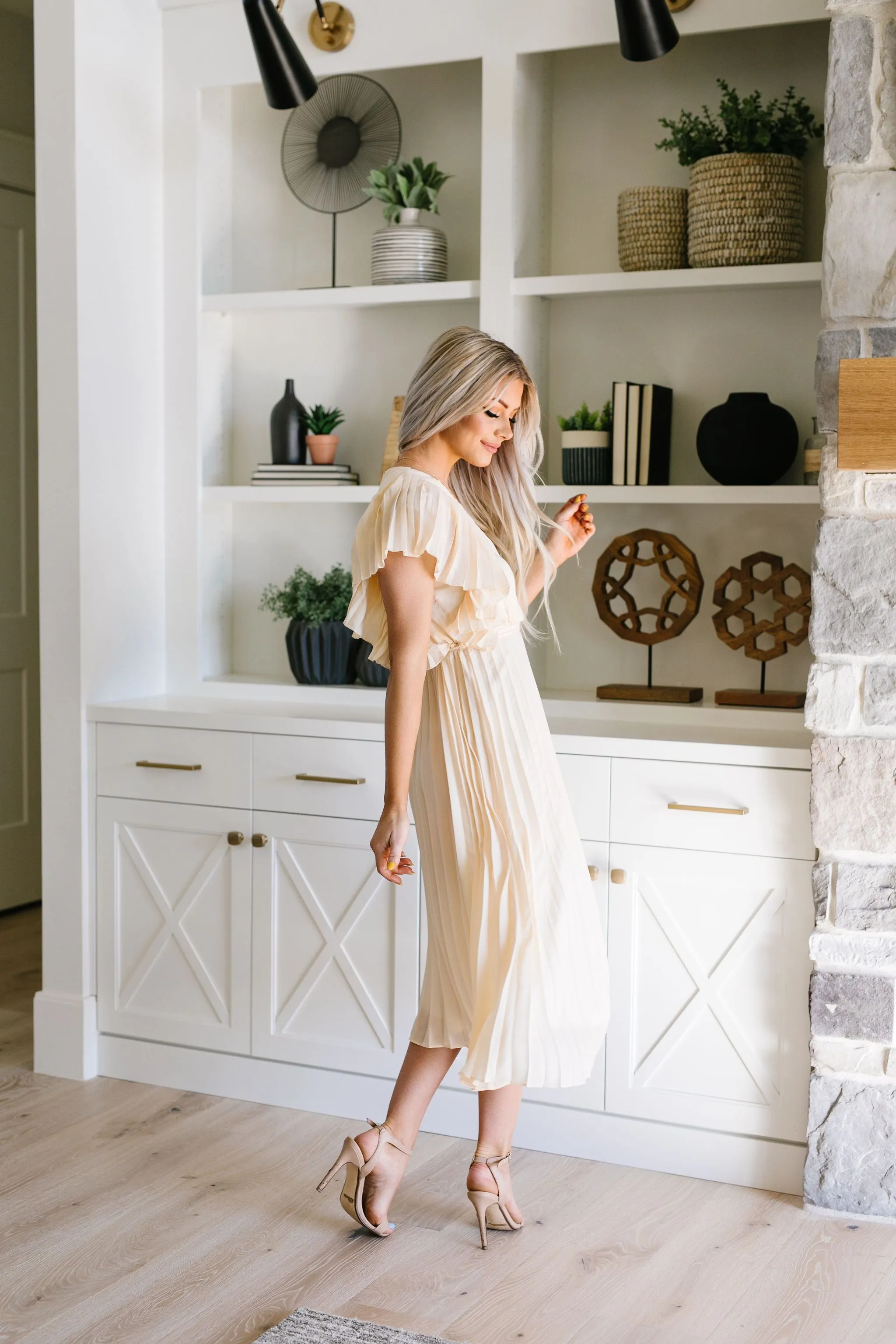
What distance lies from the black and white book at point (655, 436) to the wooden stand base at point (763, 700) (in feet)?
1.68

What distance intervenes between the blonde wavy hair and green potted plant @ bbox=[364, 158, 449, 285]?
3.03ft

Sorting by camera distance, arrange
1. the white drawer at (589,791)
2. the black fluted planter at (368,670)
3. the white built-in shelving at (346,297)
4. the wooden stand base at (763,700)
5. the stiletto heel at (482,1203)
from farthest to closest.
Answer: the black fluted planter at (368,670) → the white built-in shelving at (346,297) → the wooden stand base at (763,700) → the white drawer at (589,791) → the stiletto heel at (482,1203)

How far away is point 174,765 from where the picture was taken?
3.04 m

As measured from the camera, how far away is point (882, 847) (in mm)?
2389

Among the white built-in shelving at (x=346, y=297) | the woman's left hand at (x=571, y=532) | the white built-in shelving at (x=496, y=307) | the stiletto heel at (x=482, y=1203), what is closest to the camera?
the stiletto heel at (x=482, y=1203)

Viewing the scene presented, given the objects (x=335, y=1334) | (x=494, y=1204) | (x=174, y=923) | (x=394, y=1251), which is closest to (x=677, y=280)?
(x=174, y=923)

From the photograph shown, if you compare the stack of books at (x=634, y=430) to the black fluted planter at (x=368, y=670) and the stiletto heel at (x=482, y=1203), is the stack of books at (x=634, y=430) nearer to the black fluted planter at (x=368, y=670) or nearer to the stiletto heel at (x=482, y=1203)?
the black fluted planter at (x=368, y=670)

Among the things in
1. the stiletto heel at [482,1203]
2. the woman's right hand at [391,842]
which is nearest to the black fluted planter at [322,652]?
the woman's right hand at [391,842]

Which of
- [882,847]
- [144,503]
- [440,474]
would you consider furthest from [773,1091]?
[144,503]

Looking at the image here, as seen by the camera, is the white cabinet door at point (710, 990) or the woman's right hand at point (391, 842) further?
the white cabinet door at point (710, 990)

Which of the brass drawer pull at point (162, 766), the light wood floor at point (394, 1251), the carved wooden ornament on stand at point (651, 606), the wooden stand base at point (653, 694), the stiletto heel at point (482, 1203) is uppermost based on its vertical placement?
the carved wooden ornament on stand at point (651, 606)

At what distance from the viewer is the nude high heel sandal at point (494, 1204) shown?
7.63 feet

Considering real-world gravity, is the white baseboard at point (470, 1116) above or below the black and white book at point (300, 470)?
below

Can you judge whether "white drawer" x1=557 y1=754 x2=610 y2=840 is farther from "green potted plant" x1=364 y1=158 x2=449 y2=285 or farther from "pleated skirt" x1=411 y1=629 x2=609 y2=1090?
"green potted plant" x1=364 y1=158 x2=449 y2=285
